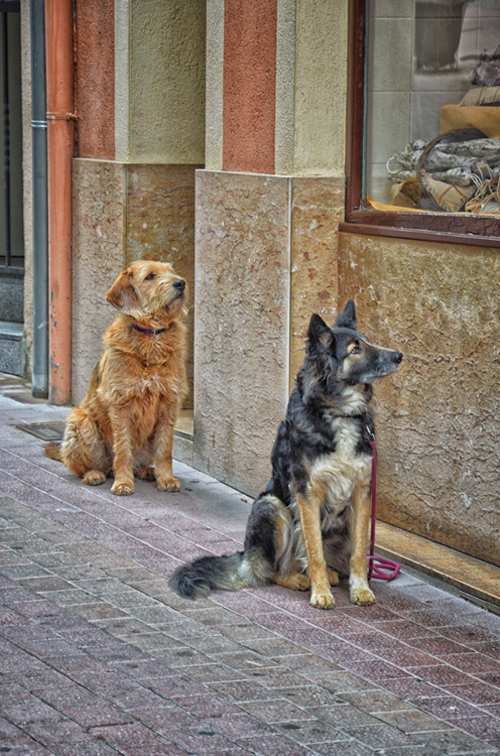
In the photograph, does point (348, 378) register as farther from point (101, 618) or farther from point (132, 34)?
point (132, 34)

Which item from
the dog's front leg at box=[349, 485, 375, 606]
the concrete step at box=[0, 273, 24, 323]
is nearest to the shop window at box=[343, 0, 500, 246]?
the dog's front leg at box=[349, 485, 375, 606]

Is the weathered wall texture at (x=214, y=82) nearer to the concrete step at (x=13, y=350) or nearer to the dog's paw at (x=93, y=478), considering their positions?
the dog's paw at (x=93, y=478)

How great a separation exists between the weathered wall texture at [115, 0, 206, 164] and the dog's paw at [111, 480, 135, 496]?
2.79m

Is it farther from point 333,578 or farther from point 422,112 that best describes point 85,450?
point 422,112

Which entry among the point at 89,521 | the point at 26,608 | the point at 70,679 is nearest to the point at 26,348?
the point at 89,521

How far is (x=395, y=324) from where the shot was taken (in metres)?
6.35

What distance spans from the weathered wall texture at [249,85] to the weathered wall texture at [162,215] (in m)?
1.31

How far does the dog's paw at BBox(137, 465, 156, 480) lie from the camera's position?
25.5ft

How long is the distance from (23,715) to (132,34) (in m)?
5.86

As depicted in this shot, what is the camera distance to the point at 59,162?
31.3ft

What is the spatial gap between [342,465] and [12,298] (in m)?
6.92

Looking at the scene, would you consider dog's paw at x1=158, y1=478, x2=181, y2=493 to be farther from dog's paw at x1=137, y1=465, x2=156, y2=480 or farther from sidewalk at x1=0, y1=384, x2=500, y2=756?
sidewalk at x1=0, y1=384, x2=500, y2=756

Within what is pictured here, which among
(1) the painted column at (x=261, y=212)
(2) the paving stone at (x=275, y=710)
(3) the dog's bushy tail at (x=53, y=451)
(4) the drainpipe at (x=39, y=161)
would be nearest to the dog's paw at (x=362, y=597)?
(2) the paving stone at (x=275, y=710)

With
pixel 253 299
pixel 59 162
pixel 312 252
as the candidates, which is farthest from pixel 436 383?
pixel 59 162
